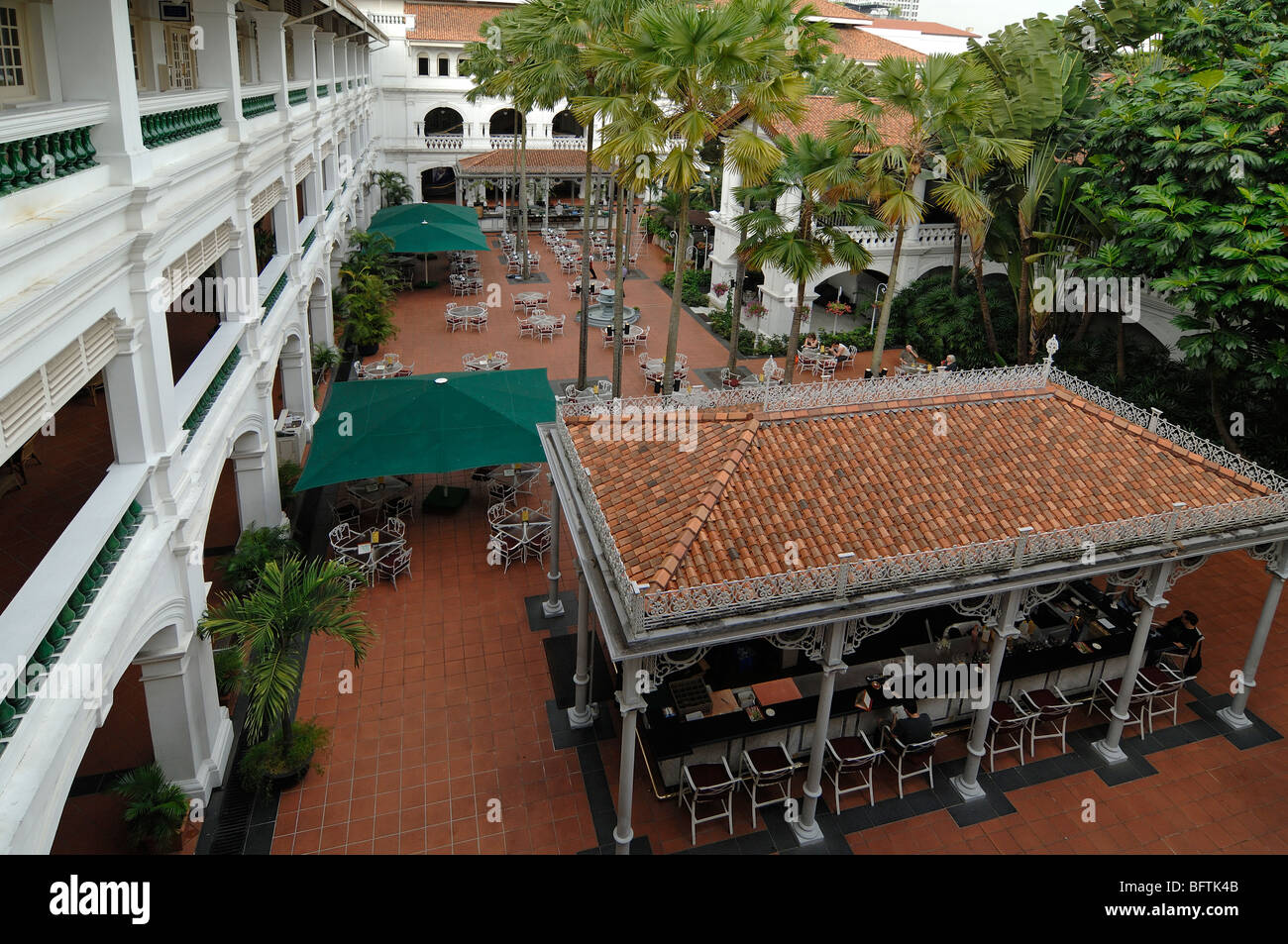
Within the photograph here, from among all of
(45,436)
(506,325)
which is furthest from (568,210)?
(45,436)

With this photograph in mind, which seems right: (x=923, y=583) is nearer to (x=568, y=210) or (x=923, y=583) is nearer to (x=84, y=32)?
(x=84, y=32)

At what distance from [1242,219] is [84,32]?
15.7 meters

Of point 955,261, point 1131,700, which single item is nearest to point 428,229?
point 955,261

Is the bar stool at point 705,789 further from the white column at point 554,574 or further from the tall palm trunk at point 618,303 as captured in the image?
the tall palm trunk at point 618,303

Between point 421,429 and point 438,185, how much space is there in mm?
39130

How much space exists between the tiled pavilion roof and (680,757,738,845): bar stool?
9.15 ft

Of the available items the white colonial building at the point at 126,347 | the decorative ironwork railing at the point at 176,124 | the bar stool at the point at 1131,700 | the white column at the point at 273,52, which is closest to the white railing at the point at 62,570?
the white colonial building at the point at 126,347

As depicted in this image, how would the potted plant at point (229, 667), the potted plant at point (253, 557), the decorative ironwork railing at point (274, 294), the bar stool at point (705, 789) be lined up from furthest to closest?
1. the decorative ironwork railing at point (274, 294)
2. the potted plant at point (253, 557)
3. the potted plant at point (229, 667)
4. the bar stool at point (705, 789)

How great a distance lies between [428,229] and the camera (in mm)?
30406

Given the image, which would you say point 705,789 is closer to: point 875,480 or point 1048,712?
point 875,480

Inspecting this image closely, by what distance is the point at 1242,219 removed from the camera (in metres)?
13.9

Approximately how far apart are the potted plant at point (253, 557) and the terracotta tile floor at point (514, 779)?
5.21ft

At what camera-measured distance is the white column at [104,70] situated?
726 centimetres
